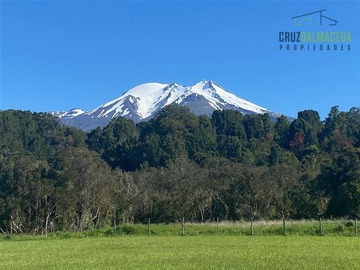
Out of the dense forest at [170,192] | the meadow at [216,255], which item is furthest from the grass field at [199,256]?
the dense forest at [170,192]

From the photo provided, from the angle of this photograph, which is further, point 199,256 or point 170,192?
point 170,192

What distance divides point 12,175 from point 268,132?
42.5 m

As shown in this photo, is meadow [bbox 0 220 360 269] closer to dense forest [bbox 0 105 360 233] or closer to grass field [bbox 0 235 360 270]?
grass field [bbox 0 235 360 270]

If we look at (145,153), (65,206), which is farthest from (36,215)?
(145,153)

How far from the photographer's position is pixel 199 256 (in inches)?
644

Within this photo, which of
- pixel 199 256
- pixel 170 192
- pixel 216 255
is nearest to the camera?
pixel 199 256

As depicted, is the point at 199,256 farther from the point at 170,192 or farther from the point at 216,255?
the point at 170,192

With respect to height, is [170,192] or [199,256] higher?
[170,192]

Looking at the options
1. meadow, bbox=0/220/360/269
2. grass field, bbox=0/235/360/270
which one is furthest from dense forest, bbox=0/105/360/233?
grass field, bbox=0/235/360/270

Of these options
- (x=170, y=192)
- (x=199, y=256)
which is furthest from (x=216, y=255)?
(x=170, y=192)

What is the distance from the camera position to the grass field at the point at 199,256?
46.3ft

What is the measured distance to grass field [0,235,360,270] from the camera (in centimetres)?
1410

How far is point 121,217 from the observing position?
4003 cm

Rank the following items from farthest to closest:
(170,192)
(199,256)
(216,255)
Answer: (170,192)
(216,255)
(199,256)
